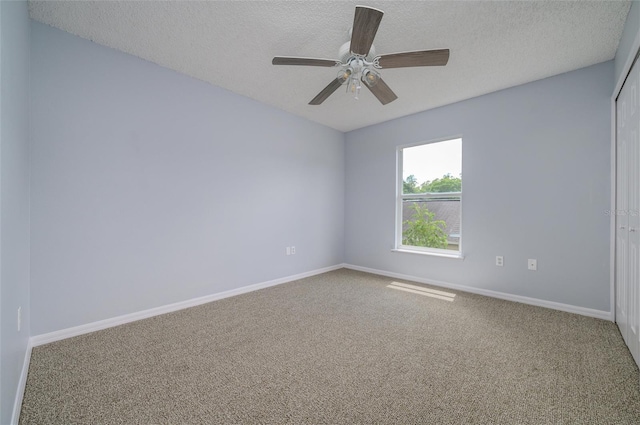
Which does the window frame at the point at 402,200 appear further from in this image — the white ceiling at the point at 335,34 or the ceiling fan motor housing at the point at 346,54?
the ceiling fan motor housing at the point at 346,54

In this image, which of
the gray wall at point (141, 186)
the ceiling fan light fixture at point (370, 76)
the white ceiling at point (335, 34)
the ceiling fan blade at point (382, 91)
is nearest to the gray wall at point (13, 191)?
the gray wall at point (141, 186)

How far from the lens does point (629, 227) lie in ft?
6.71

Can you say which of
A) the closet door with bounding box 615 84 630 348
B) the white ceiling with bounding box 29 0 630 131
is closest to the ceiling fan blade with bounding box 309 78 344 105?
the white ceiling with bounding box 29 0 630 131

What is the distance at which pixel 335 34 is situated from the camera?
216cm

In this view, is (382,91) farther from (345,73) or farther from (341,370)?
(341,370)

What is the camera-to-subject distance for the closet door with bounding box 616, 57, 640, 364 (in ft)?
6.00

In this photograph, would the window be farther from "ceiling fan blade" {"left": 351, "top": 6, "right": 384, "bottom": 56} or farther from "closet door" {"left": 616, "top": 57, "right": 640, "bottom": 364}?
"ceiling fan blade" {"left": 351, "top": 6, "right": 384, "bottom": 56}

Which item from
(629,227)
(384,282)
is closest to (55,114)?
(384,282)

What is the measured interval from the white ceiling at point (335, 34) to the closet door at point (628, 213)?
1.89 ft

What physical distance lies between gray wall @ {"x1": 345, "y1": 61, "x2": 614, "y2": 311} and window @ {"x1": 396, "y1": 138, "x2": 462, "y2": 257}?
160mm

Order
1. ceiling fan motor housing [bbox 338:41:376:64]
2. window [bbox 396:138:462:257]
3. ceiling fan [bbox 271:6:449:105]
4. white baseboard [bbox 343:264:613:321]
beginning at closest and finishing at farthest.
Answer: ceiling fan [bbox 271:6:449:105], ceiling fan motor housing [bbox 338:41:376:64], white baseboard [bbox 343:264:613:321], window [bbox 396:138:462:257]

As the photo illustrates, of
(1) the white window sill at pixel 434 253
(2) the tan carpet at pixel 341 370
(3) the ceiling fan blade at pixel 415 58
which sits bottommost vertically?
(2) the tan carpet at pixel 341 370

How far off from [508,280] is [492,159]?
147 cm

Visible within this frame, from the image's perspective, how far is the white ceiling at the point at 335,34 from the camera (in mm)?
1917
